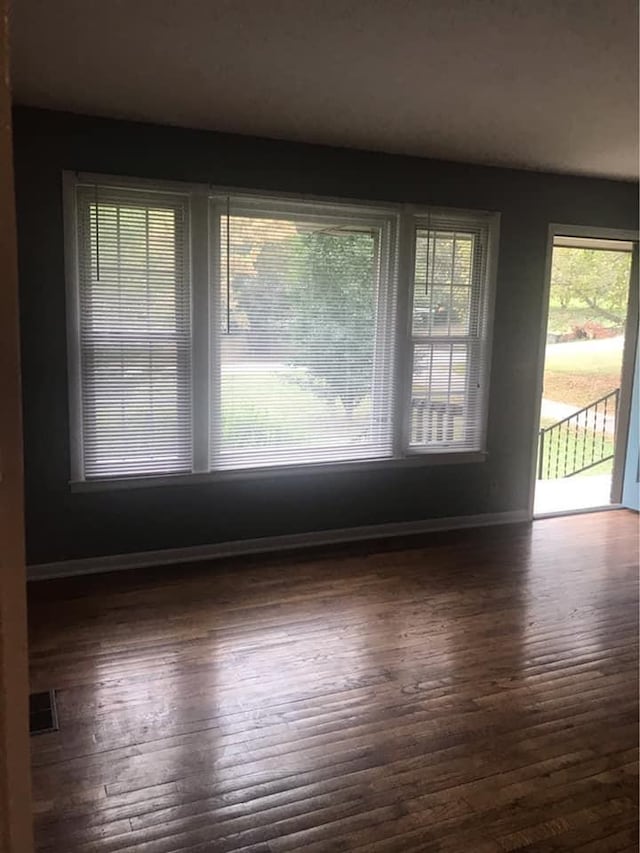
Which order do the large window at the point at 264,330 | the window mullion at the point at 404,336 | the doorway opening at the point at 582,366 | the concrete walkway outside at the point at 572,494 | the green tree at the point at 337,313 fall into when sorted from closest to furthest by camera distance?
the large window at the point at 264,330 < the green tree at the point at 337,313 < the window mullion at the point at 404,336 < the concrete walkway outside at the point at 572,494 < the doorway opening at the point at 582,366

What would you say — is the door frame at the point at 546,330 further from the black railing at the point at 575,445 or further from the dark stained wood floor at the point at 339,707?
the black railing at the point at 575,445

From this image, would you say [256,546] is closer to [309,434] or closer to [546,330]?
[309,434]

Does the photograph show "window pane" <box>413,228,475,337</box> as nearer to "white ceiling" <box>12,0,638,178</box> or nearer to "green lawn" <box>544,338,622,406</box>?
"white ceiling" <box>12,0,638,178</box>

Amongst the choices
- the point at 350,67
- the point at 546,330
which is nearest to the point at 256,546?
the point at 546,330

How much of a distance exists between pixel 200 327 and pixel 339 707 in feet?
7.43

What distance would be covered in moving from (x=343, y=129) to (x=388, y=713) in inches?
117

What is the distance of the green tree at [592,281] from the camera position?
675 centimetres

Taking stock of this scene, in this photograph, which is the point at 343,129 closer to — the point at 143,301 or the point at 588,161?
the point at 143,301

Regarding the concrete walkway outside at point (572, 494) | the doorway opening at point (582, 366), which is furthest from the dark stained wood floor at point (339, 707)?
the doorway opening at point (582, 366)

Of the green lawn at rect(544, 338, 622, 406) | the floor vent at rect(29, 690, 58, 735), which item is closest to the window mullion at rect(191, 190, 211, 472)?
the floor vent at rect(29, 690, 58, 735)

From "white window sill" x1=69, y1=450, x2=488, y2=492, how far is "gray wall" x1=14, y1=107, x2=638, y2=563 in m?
0.04

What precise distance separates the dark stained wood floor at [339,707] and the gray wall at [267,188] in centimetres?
34

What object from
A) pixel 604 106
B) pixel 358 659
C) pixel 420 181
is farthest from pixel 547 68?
pixel 358 659

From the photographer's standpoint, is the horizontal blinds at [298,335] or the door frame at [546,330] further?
the door frame at [546,330]
